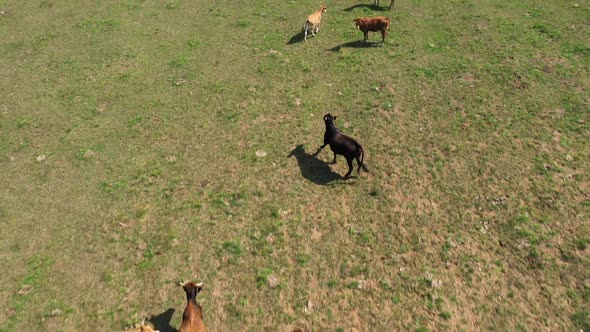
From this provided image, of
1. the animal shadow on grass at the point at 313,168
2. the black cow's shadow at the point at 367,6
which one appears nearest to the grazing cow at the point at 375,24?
the black cow's shadow at the point at 367,6

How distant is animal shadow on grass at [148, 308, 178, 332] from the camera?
23.0ft

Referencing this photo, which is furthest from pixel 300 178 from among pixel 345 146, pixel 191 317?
pixel 191 317

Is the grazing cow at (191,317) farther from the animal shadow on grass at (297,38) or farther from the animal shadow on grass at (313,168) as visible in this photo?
the animal shadow on grass at (297,38)

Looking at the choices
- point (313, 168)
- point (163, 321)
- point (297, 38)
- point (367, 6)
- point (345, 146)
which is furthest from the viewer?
point (367, 6)

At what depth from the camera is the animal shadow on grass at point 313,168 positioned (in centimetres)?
1001

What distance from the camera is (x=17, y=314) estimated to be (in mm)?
7227

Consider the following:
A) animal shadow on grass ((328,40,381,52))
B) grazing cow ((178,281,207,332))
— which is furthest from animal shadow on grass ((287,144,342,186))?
animal shadow on grass ((328,40,381,52))

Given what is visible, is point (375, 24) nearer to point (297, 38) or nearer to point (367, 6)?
point (297, 38)

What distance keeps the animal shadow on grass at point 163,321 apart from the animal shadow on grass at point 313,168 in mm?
5084

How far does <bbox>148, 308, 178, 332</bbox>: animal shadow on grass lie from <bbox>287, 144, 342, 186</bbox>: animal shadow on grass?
508cm

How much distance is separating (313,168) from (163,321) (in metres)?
5.69

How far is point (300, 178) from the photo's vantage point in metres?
10.0

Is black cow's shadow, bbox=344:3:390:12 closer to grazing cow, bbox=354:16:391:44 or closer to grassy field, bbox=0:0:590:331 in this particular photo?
grassy field, bbox=0:0:590:331

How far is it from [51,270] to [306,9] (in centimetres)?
1717
